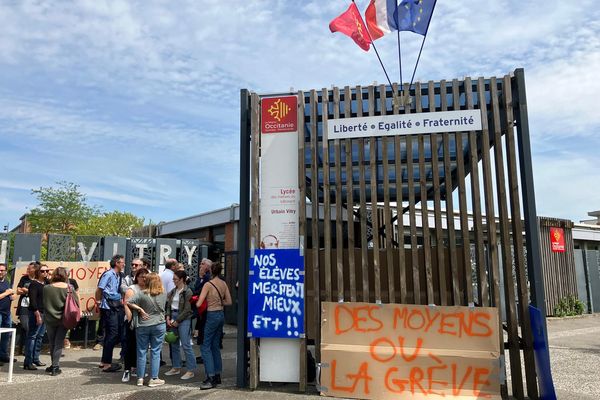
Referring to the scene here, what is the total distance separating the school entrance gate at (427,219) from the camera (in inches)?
237

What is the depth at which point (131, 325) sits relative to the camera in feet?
23.5

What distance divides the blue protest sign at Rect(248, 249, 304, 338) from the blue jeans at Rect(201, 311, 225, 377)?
55 centimetres

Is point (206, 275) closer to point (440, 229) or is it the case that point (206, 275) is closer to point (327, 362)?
point (327, 362)

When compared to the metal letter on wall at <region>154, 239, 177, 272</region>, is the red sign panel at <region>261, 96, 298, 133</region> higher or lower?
higher

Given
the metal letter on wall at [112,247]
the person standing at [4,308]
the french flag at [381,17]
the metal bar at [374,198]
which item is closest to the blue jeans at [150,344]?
the person standing at [4,308]

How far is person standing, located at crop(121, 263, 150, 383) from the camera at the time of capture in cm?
678

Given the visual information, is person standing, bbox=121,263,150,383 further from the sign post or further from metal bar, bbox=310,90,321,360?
metal bar, bbox=310,90,321,360

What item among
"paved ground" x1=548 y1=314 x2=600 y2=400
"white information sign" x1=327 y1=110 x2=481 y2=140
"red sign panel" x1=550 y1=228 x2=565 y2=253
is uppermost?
"white information sign" x1=327 y1=110 x2=481 y2=140

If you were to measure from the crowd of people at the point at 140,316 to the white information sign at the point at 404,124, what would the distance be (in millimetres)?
2663

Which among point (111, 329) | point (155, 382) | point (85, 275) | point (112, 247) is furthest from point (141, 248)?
point (155, 382)

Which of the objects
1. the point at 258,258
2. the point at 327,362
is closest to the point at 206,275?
the point at 258,258

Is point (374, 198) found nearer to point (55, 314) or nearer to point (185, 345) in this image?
point (185, 345)

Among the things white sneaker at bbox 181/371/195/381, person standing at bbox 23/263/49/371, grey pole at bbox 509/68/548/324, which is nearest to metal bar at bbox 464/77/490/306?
grey pole at bbox 509/68/548/324

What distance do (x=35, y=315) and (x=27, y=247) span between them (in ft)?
10.8
